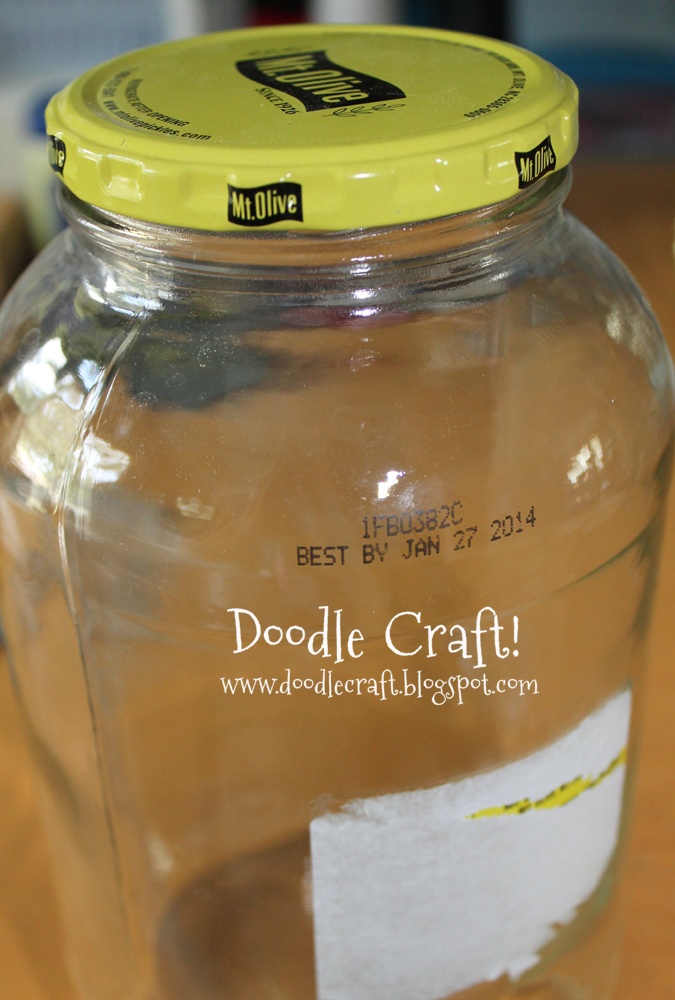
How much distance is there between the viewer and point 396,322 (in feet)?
1.11

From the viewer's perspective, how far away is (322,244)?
1.01ft

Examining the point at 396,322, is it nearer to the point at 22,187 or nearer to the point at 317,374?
the point at 317,374

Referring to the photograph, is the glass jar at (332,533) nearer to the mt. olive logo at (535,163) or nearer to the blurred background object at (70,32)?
the mt. olive logo at (535,163)

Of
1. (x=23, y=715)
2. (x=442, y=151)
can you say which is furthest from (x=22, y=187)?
(x=442, y=151)

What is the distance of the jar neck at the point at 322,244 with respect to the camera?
0.31 meters

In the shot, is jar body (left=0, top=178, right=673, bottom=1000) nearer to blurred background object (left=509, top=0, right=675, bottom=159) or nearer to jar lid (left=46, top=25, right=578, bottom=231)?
jar lid (left=46, top=25, right=578, bottom=231)

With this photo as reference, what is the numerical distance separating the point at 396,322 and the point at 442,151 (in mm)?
65

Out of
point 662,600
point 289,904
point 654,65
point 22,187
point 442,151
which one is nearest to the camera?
point 442,151

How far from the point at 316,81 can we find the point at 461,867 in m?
0.26

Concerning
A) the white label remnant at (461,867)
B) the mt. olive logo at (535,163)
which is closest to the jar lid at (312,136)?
the mt. olive logo at (535,163)

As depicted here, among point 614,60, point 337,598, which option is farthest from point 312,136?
point 614,60

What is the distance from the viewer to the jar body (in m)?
0.34

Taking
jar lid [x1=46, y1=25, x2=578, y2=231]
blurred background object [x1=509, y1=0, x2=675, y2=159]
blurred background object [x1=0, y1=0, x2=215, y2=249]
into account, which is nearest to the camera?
jar lid [x1=46, y1=25, x2=578, y2=231]

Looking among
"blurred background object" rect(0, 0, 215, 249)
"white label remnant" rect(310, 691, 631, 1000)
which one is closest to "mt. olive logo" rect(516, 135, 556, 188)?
"white label remnant" rect(310, 691, 631, 1000)
